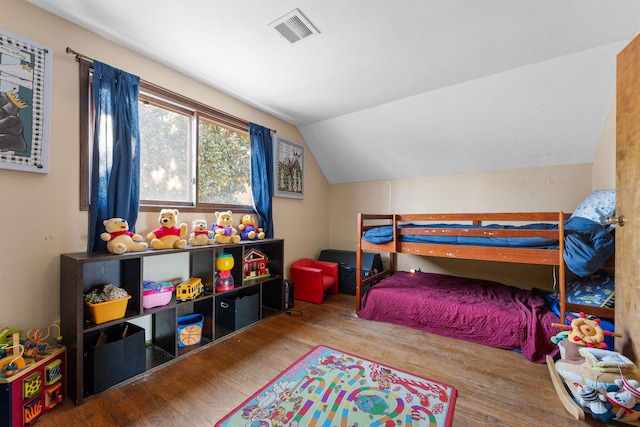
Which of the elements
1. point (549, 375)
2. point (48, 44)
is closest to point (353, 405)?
point (549, 375)

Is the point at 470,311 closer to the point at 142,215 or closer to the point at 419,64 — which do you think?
the point at 419,64

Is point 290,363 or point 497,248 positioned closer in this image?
point 290,363

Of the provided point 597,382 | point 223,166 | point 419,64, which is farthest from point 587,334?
point 223,166

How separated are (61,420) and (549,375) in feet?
9.61

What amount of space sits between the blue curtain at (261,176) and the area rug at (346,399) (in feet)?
5.32

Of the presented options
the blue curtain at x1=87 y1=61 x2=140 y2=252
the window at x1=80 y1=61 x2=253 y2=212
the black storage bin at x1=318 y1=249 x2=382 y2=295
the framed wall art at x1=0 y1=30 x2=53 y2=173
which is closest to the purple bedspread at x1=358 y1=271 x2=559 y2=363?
the black storage bin at x1=318 y1=249 x2=382 y2=295

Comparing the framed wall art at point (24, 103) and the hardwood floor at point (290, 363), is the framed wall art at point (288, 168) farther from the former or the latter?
the framed wall art at point (24, 103)

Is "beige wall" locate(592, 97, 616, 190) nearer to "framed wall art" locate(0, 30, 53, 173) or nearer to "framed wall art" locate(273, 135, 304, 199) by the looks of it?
"framed wall art" locate(273, 135, 304, 199)

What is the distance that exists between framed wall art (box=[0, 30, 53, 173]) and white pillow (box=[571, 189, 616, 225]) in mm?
3811

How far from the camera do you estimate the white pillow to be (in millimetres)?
1968

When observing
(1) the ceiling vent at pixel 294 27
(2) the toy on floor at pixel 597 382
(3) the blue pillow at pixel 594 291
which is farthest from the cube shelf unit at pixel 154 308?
(3) the blue pillow at pixel 594 291

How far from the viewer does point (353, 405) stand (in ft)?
4.68

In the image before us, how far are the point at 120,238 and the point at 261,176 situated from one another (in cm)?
152

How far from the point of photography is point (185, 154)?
2391mm
